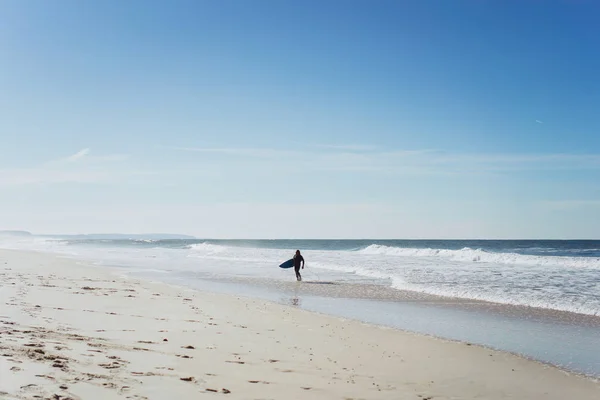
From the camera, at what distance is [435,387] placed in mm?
7688

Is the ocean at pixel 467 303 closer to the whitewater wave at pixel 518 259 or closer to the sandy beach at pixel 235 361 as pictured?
the sandy beach at pixel 235 361

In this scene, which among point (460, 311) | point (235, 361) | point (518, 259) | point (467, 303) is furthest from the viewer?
point (518, 259)

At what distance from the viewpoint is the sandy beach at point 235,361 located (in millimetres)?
6359

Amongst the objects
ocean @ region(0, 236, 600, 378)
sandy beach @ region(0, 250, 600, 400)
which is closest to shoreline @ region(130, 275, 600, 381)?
ocean @ region(0, 236, 600, 378)

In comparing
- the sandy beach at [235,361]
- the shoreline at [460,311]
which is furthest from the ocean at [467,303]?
the sandy beach at [235,361]

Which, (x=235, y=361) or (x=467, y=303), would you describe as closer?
(x=235, y=361)

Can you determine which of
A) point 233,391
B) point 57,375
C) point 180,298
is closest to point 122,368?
point 57,375

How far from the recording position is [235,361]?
832 centimetres

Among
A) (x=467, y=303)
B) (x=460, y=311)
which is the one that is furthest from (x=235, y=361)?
(x=467, y=303)

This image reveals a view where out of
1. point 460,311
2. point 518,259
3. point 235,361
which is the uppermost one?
point 518,259

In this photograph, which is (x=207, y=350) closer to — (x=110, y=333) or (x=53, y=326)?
(x=110, y=333)

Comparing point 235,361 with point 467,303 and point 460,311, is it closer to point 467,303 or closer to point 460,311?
point 460,311

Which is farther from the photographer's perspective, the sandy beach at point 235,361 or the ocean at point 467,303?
the ocean at point 467,303

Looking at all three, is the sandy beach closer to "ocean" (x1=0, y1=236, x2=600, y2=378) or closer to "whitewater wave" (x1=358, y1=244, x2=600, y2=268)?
"ocean" (x1=0, y1=236, x2=600, y2=378)
